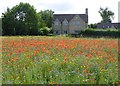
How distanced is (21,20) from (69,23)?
16.8m

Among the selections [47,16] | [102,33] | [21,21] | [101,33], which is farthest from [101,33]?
[47,16]

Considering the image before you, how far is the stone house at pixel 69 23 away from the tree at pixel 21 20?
40.2ft

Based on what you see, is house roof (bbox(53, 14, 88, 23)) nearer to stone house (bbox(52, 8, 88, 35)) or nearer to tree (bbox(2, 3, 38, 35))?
stone house (bbox(52, 8, 88, 35))

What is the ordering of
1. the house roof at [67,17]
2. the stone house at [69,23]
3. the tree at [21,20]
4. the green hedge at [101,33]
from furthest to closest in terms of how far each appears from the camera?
the house roof at [67,17], the stone house at [69,23], the tree at [21,20], the green hedge at [101,33]

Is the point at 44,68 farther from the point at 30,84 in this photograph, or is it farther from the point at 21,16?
the point at 21,16

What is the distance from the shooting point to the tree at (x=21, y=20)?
195 feet

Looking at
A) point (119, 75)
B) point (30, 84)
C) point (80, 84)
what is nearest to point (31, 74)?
point (30, 84)

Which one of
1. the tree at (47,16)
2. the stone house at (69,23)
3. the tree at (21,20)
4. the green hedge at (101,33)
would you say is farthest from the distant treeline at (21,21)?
the tree at (47,16)

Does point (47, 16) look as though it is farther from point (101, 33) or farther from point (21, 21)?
point (101, 33)

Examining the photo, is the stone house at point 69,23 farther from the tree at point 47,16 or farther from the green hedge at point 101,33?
the green hedge at point 101,33

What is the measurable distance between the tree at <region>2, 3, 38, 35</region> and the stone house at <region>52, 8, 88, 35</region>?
12238 mm

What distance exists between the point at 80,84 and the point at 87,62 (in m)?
2.81

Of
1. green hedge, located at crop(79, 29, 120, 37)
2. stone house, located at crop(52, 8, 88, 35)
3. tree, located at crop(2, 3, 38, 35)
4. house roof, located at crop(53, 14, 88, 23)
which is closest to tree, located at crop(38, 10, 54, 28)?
house roof, located at crop(53, 14, 88, 23)

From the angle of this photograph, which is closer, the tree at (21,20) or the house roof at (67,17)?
the tree at (21,20)
